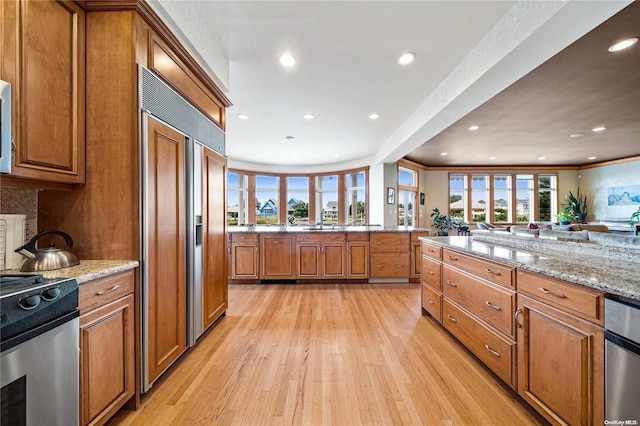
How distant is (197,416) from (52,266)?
3.68ft

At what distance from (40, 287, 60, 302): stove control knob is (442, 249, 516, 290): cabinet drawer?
234 cm

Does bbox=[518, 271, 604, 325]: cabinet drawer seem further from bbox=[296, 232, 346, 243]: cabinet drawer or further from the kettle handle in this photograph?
bbox=[296, 232, 346, 243]: cabinet drawer

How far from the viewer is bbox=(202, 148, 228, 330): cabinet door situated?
244 centimetres

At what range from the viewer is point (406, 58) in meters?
2.71

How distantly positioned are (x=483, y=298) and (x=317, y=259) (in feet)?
9.30

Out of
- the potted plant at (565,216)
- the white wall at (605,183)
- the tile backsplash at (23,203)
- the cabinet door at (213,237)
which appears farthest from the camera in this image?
the potted plant at (565,216)

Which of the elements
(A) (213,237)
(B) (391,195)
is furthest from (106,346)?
(B) (391,195)

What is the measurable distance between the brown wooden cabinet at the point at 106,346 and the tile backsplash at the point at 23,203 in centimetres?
69

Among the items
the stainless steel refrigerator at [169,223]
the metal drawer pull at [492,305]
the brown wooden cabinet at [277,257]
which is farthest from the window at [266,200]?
the metal drawer pull at [492,305]

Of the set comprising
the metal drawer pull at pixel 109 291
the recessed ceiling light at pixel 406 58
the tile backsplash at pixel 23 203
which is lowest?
the metal drawer pull at pixel 109 291

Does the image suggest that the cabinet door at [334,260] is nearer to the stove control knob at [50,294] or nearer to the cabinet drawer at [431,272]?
the cabinet drawer at [431,272]

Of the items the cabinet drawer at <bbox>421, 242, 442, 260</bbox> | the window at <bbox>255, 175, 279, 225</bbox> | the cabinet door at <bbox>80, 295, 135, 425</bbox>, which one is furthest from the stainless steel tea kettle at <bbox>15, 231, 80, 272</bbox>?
the window at <bbox>255, 175, 279, 225</bbox>

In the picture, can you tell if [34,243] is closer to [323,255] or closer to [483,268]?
[483,268]

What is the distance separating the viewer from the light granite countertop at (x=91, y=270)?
1261 millimetres
